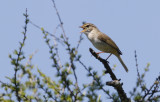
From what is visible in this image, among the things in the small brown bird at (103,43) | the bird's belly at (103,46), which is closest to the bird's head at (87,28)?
the small brown bird at (103,43)

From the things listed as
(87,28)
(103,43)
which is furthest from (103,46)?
(87,28)

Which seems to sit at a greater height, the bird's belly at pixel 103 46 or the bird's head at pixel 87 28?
the bird's head at pixel 87 28

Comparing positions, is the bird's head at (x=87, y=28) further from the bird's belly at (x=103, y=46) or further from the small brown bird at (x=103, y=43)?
the bird's belly at (x=103, y=46)

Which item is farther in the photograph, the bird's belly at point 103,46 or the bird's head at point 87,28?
the bird's head at point 87,28

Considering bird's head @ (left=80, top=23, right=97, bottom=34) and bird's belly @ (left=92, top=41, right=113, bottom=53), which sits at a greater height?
bird's head @ (left=80, top=23, right=97, bottom=34)

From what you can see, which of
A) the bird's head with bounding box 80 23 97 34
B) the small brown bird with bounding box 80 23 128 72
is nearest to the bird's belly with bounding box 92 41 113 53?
the small brown bird with bounding box 80 23 128 72

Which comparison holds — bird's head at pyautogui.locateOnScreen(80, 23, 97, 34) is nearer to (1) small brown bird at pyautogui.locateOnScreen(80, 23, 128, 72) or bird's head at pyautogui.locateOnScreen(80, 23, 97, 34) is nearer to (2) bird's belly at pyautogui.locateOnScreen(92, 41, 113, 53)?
(1) small brown bird at pyautogui.locateOnScreen(80, 23, 128, 72)

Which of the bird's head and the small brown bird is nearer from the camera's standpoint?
the small brown bird

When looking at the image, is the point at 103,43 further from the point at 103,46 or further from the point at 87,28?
the point at 87,28

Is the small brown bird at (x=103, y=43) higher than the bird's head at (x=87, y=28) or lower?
lower

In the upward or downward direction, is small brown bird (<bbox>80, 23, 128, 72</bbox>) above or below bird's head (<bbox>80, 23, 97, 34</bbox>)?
below

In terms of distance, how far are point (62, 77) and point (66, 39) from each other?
1.84 feet

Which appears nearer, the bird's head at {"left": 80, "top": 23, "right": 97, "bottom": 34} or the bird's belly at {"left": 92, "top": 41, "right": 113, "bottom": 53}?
the bird's belly at {"left": 92, "top": 41, "right": 113, "bottom": 53}

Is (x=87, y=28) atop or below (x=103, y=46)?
atop
